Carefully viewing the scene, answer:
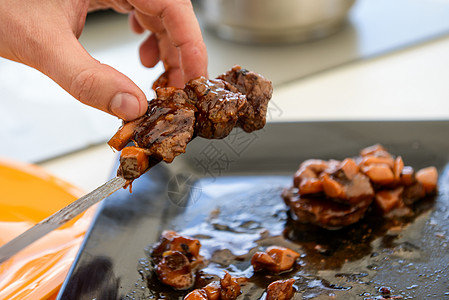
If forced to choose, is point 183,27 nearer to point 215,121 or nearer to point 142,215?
point 215,121

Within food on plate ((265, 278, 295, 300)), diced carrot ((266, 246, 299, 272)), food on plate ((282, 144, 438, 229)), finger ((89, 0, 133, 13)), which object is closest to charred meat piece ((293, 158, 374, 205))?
food on plate ((282, 144, 438, 229))

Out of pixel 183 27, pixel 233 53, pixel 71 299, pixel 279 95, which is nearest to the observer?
pixel 71 299

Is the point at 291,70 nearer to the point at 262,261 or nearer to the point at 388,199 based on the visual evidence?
the point at 388,199

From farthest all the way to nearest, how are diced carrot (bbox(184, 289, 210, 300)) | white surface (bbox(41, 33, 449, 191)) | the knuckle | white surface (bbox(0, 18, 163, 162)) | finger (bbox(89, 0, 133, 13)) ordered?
white surface (bbox(0, 18, 163, 162)) < white surface (bbox(41, 33, 449, 191)) < finger (bbox(89, 0, 133, 13)) < diced carrot (bbox(184, 289, 210, 300)) < the knuckle

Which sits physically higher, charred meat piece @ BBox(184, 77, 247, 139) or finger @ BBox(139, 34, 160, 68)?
finger @ BBox(139, 34, 160, 68)

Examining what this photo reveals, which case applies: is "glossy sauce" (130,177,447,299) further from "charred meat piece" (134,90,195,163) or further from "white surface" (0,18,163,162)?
"white surface" (0,18,163,162)

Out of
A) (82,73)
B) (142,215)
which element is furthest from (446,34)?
(82,73)

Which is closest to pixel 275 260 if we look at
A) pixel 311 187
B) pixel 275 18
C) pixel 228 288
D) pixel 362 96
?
pixel 228 288
